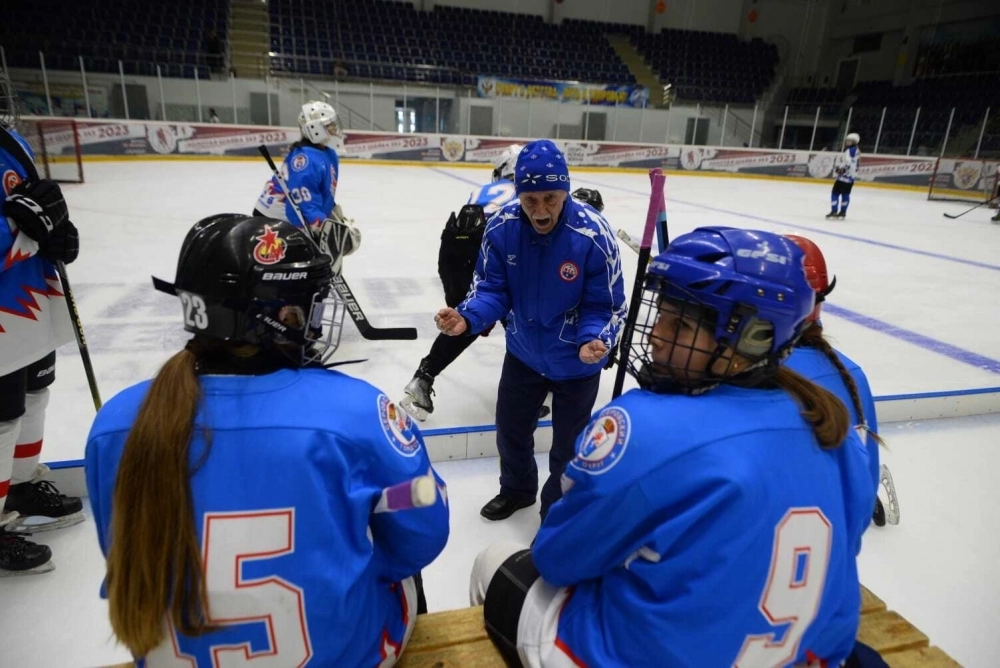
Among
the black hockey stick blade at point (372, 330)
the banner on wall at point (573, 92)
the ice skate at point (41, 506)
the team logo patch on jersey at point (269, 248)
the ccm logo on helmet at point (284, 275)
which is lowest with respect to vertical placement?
the ice skate at point (41, 506)

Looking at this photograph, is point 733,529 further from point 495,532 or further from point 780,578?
point 495,532

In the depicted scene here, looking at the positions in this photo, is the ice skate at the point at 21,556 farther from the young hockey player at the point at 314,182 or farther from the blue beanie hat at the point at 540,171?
the young hockey player at the point at 314,182

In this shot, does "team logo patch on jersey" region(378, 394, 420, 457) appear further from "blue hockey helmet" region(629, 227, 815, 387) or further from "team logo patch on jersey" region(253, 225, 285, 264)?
"blue hockey helmet" region(629, 227, 815, 387)

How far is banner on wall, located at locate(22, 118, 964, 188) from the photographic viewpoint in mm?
12055

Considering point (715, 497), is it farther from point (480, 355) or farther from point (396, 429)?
point (480, 355)

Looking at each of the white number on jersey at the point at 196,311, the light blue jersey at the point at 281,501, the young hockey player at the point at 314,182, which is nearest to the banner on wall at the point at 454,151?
the young hockey player at the point at 314,182

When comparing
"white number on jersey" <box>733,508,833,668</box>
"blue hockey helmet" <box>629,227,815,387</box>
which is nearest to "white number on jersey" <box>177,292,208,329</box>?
"blue hockey helmet" <box>629,227,815,387</box>

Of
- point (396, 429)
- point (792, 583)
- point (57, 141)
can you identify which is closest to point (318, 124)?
point (396, 429)

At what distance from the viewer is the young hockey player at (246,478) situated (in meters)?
0.80

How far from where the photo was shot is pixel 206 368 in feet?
3.00

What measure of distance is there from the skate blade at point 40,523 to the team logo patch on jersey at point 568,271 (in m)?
1.74

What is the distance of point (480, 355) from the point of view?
3650 mm

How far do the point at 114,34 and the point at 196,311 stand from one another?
18.3m

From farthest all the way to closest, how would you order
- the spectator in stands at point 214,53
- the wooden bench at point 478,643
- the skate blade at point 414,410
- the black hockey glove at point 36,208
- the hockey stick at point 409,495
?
the spectator in stands at point 214,53, the skate blade at point 414,410, the black hockey glove at point 36,208, the wooden bench at point 478,643, the hockey stick at point 409,495
